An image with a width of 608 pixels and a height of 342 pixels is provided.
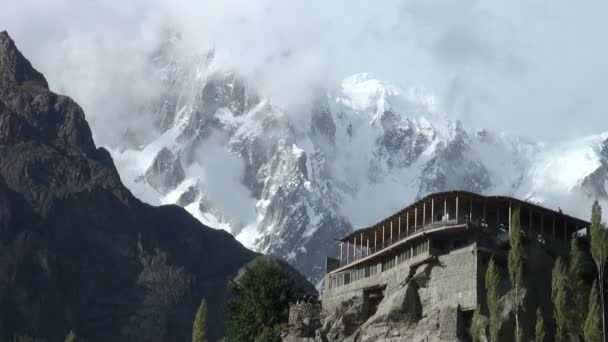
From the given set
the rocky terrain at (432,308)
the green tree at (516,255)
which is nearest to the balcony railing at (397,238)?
the rocky terrain at (432,308)

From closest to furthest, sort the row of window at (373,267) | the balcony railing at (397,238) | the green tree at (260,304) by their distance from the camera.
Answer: the balcony railing at (397,238)
the row of window at (373,267)
the green tree at (260,304)

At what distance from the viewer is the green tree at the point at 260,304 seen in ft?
433

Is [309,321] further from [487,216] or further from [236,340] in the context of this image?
[487,216]

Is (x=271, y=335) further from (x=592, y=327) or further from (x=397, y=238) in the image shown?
(x=592, y=327)

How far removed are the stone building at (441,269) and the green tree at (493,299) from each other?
601 centimetres

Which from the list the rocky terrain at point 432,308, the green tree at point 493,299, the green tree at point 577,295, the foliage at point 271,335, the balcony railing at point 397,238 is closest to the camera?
the green tree at point 577,295

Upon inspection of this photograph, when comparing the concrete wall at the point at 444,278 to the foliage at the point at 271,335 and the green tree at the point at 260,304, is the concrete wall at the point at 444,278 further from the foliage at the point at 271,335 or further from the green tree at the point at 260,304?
the green tree at the point at 260,304

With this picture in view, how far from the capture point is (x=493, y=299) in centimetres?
9756

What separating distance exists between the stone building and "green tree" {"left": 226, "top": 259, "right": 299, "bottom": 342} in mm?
8172

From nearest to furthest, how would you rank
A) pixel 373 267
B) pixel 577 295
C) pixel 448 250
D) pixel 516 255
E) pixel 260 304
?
pixel 577 295 → pixel 516 255 → pixel 448 250 → pixel 373 267 → pixel 260 304

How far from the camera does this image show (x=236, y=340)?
131m

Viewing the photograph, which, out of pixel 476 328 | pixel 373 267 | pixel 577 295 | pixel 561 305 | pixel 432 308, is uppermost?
pixel 373 267

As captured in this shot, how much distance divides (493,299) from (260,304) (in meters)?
41.6

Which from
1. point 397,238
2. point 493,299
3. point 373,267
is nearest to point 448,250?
point 397,238
